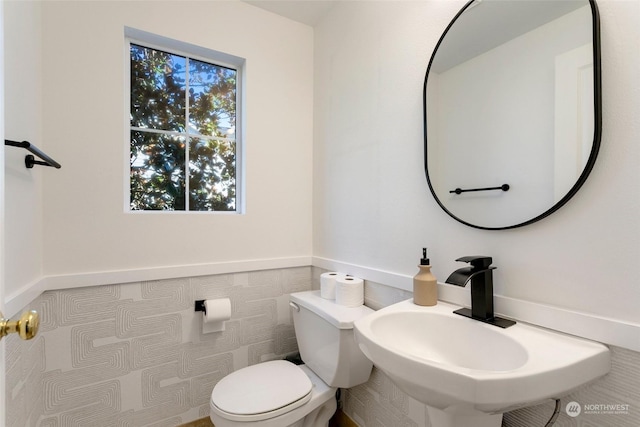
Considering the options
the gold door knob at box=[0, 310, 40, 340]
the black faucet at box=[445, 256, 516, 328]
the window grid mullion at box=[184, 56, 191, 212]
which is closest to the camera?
the gold door knob at box=[0, 310, 40, 340]

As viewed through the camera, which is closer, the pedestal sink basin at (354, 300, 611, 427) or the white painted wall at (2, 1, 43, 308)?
the pedestal sink basin at (354, 300, 611, 427)

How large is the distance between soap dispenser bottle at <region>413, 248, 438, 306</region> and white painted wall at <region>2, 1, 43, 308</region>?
132cm

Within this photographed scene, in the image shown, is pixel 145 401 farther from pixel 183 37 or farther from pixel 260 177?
pixel 183 37

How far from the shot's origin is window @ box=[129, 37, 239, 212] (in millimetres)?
1617

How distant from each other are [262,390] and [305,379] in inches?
7.9

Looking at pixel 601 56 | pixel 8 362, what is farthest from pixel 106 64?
pixel 601 56

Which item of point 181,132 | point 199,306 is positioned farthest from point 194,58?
point 199,306

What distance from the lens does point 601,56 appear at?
0.79 meters

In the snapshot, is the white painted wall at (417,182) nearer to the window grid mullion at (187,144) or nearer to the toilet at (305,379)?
the toilet at (305,379)

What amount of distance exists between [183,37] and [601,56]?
1754 millimetres

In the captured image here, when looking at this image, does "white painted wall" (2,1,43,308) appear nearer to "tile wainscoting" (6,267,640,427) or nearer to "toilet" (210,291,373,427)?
"tile wainscoting" (6,267,640,427)

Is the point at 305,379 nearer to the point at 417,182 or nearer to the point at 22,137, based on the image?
the point at 417,182

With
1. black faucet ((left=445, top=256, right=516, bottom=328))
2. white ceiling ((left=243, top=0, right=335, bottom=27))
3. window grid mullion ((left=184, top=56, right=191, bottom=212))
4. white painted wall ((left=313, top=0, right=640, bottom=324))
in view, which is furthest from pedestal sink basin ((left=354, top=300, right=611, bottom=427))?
white ceiling ((left=243, top=0, right=335, bottom=27))

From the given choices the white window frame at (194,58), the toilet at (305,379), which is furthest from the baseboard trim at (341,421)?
the white window frame at (194,58)
